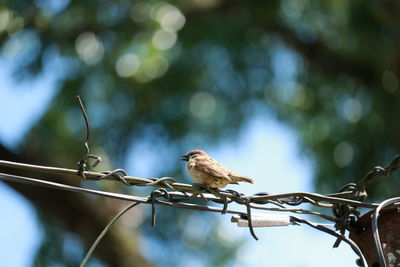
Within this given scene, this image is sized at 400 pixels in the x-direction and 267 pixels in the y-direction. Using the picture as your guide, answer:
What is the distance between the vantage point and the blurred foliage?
7.54 metres

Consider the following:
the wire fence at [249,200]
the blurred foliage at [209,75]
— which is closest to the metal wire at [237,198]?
the wire fence at [249,200]

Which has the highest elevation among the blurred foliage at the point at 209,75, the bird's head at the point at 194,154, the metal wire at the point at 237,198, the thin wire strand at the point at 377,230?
the blurred foliage at the point at 209,75

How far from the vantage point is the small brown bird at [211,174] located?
143 inches

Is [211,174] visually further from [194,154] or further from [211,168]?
[194,154]

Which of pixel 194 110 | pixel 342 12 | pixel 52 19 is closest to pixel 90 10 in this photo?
pixel 52 19

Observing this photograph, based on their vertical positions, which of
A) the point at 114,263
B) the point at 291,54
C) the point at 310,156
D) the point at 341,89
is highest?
the point at 291,54

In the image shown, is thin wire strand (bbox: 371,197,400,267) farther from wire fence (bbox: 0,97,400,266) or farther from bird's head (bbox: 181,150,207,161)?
bird's head (bbox: 181,150,207,161)

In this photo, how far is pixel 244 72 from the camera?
8891mm

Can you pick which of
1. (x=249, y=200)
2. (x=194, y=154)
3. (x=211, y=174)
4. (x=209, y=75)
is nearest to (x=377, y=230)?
(x=249, y=200)

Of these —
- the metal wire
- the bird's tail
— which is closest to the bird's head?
the bird's tail

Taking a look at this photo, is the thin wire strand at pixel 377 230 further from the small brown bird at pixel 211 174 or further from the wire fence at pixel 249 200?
the small brown bird at pixel 211 174

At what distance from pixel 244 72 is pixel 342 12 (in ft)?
4.78

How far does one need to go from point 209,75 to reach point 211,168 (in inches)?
212

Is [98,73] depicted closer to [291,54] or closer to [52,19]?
[52,19]
